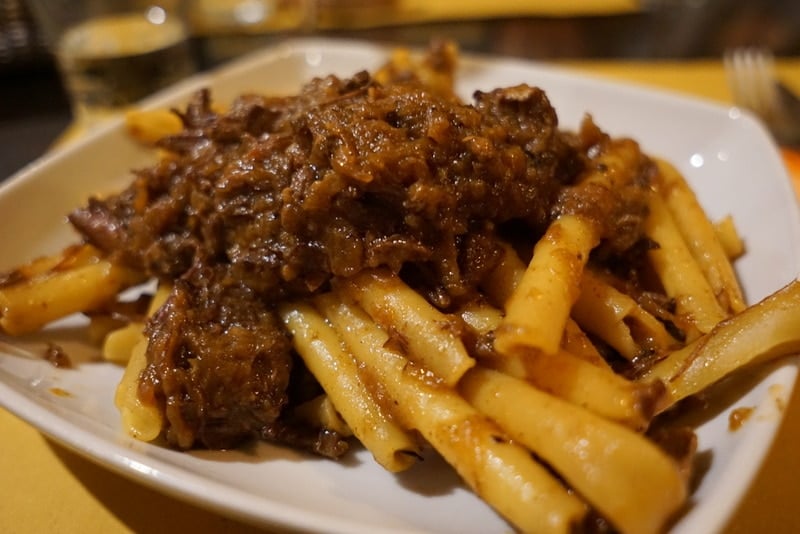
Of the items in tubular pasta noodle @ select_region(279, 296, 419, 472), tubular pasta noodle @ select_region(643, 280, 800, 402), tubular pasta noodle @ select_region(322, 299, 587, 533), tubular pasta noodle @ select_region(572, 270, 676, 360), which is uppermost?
tubular pasta noodle @ select_region(643, 280, 800, 402)

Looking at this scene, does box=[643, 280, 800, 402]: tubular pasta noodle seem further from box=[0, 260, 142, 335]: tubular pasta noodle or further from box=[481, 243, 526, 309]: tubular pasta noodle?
box=[0, 260, 142, 335]: tubular pasta noodle

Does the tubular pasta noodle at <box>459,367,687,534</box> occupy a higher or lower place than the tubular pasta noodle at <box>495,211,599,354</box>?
lower

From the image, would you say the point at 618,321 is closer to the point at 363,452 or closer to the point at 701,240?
the point at 701,240

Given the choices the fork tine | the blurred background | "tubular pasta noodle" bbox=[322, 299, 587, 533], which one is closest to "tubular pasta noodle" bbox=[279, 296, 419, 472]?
"tubular pasta noodle" bbox=[322, 299, 587, 533]

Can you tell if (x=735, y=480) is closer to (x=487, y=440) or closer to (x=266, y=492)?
(x=487, y=440)

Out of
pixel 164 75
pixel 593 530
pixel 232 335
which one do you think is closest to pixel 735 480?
pixel 593 530

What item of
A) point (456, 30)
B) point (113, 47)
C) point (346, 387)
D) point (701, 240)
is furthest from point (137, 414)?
point (456, 30)
